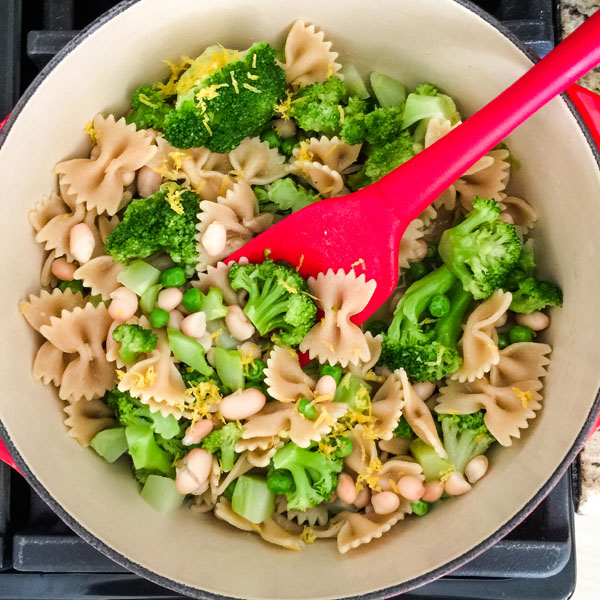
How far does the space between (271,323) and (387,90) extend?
2.34 feet

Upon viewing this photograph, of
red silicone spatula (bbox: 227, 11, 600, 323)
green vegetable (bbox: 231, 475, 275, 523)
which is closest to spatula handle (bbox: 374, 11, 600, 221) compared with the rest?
red silicone spatula (bbox: 227, 11, 600, 323)

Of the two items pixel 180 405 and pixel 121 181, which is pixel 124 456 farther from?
pixel 121 181

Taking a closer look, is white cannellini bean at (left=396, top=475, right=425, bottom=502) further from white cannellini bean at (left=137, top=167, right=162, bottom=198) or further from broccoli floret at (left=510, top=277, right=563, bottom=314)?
white cannellini bean at (left=137, top=167, right=162, bottom=198)

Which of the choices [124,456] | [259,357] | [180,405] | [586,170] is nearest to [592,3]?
[586,170]

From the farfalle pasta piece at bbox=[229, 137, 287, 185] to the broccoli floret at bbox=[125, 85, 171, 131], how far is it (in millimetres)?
205

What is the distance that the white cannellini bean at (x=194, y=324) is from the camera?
179 cm

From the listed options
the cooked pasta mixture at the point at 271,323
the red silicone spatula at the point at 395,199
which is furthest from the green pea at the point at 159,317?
the red silicone spatula at the point at 395,199

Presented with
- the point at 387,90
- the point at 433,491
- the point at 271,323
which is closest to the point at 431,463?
the point at 433,491

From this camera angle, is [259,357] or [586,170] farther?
[259,357]

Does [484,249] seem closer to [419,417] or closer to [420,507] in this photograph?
[419,417]

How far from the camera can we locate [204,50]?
76.3 inches

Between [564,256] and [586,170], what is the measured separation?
234 mm

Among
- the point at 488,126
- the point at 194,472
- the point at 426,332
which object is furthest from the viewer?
the point at 426,332

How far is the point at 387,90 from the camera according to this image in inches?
77.7
